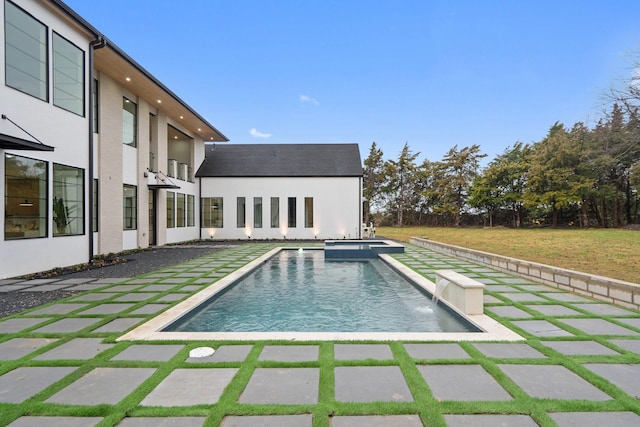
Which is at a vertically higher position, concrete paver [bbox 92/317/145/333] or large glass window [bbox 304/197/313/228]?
large glass window [bbox 304/197/313/228]

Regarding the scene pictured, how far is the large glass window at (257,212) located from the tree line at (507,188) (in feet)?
55.9

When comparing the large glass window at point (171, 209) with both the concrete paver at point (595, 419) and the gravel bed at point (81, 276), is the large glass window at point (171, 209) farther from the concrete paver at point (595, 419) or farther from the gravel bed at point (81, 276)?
the concrete paver at point (595, 419)

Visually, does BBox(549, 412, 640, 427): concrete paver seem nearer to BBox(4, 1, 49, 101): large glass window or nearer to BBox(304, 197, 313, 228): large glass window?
BBox(4, 1, 49, 101): large glass window

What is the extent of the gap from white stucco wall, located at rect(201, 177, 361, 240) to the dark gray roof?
44cm

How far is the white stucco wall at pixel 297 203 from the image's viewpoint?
1812cm

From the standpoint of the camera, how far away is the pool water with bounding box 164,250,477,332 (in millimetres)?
4430

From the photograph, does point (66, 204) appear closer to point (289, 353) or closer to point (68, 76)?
point (68, 76)

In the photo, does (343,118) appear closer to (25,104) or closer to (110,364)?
(25,104)

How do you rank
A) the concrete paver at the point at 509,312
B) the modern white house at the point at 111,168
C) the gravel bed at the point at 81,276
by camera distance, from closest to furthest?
the concrete paver at the point at 509,312 < the gravel bed at the point at 81,276 < the modern white house at the point at 111,168

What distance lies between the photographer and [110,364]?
278 cm

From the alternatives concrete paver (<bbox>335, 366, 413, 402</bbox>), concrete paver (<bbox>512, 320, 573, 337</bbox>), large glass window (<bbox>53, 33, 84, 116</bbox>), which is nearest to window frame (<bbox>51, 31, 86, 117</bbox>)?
large glass window (<bbox>53, 33, 84, 116</bbox>)

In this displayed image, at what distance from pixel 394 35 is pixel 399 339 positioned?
24.2 m

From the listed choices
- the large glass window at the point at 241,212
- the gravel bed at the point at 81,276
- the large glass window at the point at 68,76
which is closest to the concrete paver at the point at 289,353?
the gravel bed at the point at 81,276

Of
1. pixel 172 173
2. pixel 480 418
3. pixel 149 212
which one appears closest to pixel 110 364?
pixel 480 418
